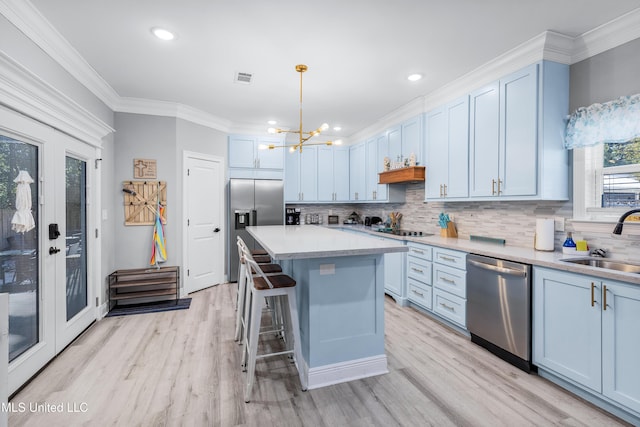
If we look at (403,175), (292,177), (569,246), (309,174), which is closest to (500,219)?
(569,246)

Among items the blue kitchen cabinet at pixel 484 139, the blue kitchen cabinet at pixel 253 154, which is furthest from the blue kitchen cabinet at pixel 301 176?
the blue kitchen cabinet at pixel 484 139

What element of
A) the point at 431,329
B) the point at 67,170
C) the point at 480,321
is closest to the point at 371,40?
the point at 480,321

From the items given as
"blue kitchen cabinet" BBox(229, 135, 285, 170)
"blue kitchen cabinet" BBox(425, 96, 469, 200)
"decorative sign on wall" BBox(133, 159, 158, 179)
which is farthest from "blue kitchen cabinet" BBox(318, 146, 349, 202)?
"decorative sign on wall" BBox(133, 159, 158, 179)

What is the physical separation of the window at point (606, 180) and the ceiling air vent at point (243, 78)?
3173 millimetres

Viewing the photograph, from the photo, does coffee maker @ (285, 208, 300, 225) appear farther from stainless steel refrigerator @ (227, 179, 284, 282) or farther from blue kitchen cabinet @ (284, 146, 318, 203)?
stainless steel refrigerator @ (227, 179, 284, 282)

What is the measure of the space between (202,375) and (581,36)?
4.06 meters

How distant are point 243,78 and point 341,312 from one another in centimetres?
269

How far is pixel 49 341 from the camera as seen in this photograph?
8.40ft

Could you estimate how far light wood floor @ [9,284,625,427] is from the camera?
1.90 m

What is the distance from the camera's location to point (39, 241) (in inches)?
97.4

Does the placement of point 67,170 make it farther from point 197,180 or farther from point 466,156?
point 466,156

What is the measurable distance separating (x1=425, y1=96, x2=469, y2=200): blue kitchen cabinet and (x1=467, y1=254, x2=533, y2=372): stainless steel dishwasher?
100cm

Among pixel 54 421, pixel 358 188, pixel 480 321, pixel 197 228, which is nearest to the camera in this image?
pixel 54 421

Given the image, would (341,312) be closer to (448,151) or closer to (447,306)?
(447,306)
